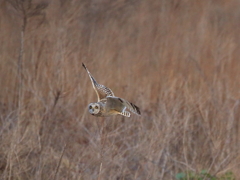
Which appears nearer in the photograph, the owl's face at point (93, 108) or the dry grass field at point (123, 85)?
the owl's face at point (93, 108)

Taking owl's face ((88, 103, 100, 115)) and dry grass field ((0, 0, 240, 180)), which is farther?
dry grass field ((0, 0, 240, 180))

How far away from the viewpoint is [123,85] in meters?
6.16

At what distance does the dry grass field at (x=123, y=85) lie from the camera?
14.6 ft

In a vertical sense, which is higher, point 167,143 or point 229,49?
point 229,49

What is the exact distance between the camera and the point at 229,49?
269 inches

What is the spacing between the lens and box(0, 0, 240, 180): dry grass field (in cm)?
445

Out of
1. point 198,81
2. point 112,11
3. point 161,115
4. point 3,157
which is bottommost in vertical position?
point 3,157

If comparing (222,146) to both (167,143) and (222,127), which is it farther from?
(167,143)

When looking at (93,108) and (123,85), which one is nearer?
(93,108)

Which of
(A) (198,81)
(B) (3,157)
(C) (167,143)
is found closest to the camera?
(B) (3,157)

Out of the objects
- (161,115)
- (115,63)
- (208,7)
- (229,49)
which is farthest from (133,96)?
(208,7)

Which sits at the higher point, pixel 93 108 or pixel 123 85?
pixel 123 85

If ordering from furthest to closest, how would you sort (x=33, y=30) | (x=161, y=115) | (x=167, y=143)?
(x=33, y=30)
(x=161, y=115)
(x=167, y=143)

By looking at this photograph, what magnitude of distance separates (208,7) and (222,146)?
2.85 metres
